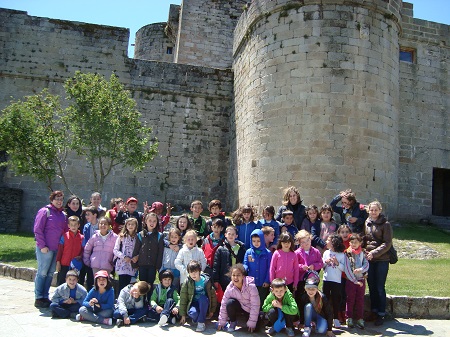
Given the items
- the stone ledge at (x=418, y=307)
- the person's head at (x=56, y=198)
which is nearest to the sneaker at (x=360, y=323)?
the stone ledge at (x=418, y=307)

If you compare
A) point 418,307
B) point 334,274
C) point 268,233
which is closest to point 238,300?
point 268,233

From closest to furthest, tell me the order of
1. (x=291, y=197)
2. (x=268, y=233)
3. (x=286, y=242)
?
(x=286, y=242) → (x=268, y=233) → (x=291, y=197)

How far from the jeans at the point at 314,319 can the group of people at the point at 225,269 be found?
14 millimetres

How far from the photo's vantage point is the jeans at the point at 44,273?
23.8 feet

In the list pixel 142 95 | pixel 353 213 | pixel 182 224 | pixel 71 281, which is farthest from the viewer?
pixel 142 95

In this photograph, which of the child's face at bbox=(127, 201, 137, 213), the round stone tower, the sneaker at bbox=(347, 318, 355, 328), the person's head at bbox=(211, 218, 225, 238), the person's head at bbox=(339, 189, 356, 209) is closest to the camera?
the sneaker at bbox=(347, 318, 355, 328)

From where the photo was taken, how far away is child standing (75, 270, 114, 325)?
6.44m

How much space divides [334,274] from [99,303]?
3.55 metres

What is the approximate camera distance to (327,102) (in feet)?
41.3

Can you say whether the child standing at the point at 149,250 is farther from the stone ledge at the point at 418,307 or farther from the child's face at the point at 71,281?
the stone ledge at the point at 418,307

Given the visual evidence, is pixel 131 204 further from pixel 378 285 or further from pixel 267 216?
pixel 378 285

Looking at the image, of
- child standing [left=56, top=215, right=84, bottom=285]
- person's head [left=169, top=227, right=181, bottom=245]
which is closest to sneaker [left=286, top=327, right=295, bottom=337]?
person's head [left=169, top=227, right=181, bottom=245]

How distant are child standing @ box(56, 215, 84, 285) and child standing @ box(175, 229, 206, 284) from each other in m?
1.88

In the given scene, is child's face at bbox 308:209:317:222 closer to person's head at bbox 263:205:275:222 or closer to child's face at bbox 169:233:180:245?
person's head at bbox 263:205:275:222
